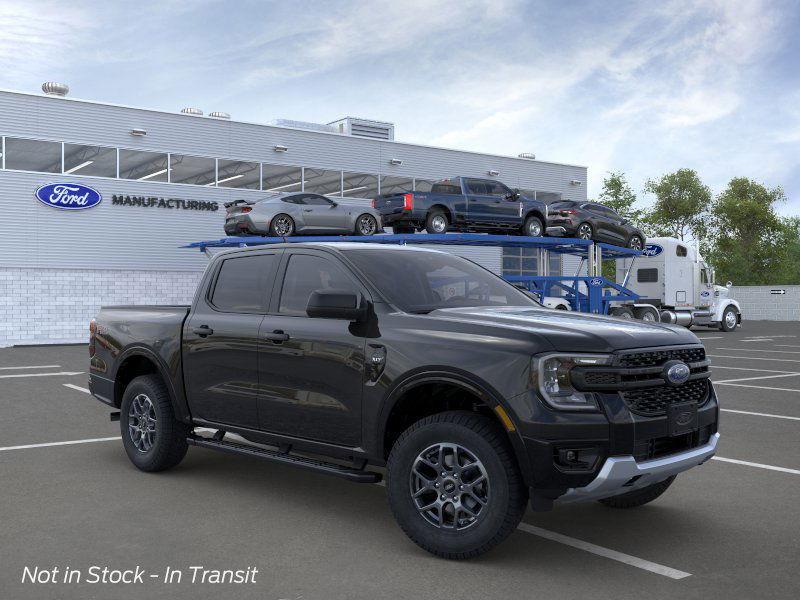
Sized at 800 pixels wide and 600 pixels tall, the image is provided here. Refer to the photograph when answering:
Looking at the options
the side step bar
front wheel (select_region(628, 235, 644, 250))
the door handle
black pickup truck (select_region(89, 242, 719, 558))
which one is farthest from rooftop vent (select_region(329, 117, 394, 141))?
the door handle

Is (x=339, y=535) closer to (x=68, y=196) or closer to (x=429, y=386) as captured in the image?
(x=429, y=386)

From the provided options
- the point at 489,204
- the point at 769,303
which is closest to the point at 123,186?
the point at 489,204

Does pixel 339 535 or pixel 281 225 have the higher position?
pixel 281 225

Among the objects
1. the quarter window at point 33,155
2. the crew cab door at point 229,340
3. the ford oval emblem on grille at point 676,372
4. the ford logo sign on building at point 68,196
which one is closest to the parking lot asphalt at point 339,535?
the crew cab door at point 229,340

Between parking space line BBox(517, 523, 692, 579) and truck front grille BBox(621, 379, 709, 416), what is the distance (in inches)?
32.6

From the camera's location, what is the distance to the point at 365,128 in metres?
36.3

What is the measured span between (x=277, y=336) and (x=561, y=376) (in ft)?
7.22

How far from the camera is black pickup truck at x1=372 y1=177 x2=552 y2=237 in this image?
23266 mm

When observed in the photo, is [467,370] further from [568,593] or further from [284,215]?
[284,215]

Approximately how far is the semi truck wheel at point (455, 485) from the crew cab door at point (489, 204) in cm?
1908

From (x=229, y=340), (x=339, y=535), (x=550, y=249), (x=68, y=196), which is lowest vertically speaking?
(x=339, y=535)

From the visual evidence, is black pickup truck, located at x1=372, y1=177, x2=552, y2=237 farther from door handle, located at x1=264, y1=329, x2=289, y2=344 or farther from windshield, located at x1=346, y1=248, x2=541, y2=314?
door handle, located at x1=264, y1=329, x2=289, y2=344

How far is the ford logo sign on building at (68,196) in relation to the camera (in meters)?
27.6

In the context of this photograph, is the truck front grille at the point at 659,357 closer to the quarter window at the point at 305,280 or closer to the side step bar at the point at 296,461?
the side step bar at the point at 296,461
